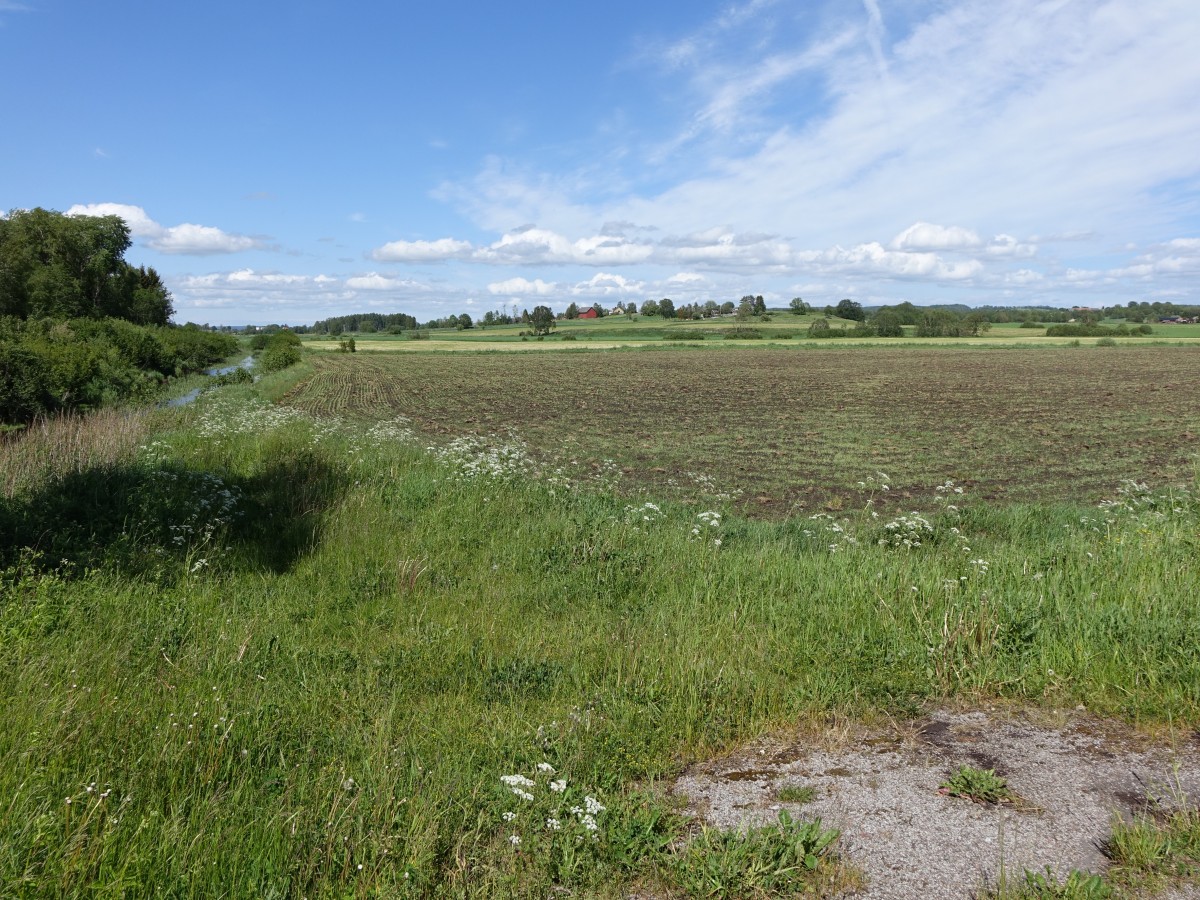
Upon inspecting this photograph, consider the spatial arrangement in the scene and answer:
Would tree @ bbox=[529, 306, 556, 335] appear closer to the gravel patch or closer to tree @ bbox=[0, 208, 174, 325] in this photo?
tree @ bbox=[0, 208, 174, 325]

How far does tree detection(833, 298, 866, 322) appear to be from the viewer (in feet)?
486

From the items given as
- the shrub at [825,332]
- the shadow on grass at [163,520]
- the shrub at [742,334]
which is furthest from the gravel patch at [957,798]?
the shrub at [825,332]

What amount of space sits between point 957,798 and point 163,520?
27.9 feet

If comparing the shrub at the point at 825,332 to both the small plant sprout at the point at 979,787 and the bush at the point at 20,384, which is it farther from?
the small plant sprout at the point at 979,787

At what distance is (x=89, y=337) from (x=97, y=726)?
41766 mm

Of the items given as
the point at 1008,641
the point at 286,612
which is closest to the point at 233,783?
the point at 286,612

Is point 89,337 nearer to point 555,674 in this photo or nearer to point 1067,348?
point 555,674

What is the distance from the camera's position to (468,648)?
18.4 feet

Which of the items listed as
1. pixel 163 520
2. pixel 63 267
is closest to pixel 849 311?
pixel 63 267

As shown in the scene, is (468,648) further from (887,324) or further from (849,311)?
(849,311)

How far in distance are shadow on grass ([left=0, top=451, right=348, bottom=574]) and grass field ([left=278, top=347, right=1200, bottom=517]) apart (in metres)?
6.73

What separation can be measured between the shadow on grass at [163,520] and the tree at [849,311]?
14976 cm

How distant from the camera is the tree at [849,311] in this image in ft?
486

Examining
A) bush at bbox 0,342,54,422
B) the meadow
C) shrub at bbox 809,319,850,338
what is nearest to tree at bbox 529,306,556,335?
shrub at bbox 809,319,850,338
